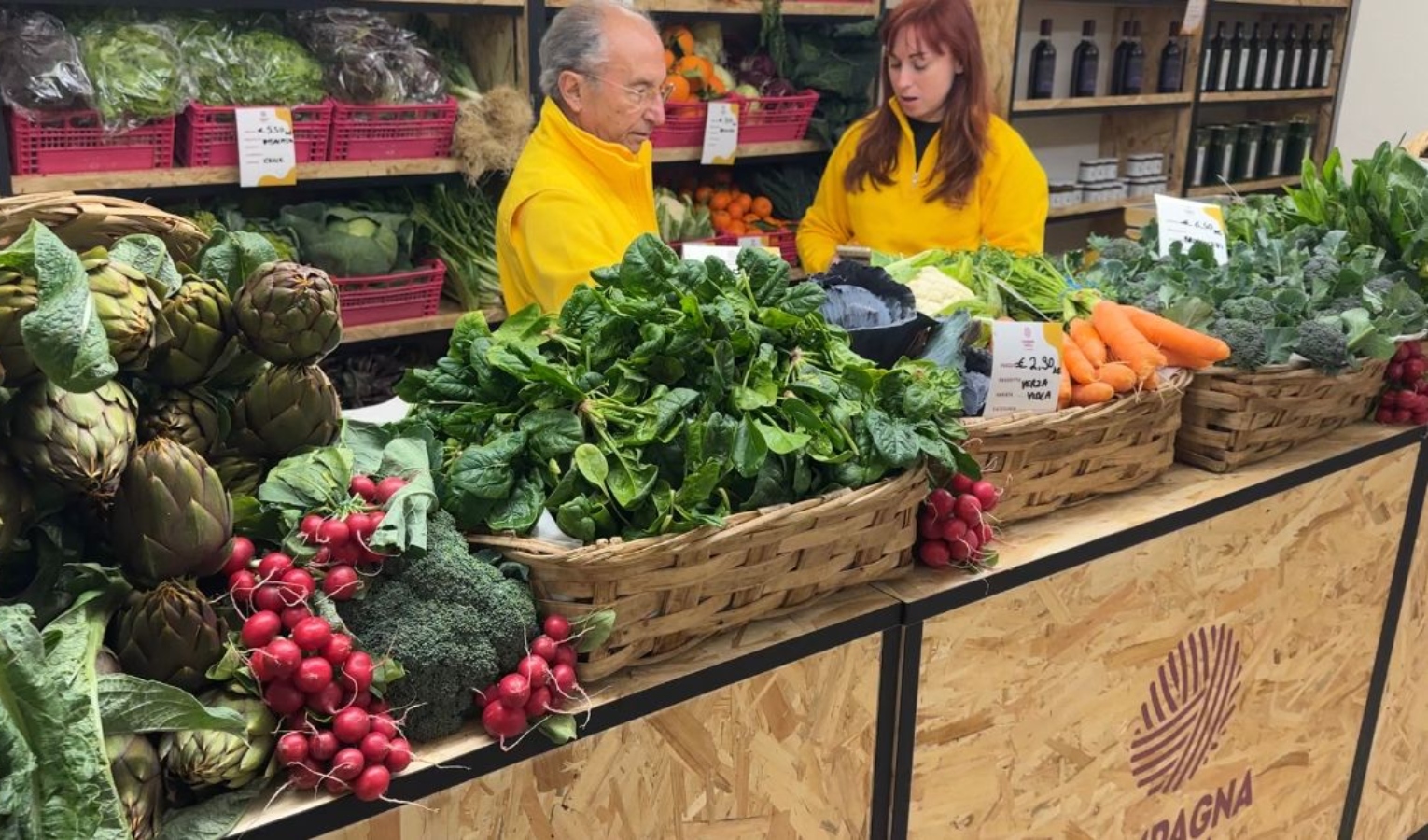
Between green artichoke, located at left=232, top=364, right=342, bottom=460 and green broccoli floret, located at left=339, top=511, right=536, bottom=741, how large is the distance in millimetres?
155

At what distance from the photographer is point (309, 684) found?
988 millimetres

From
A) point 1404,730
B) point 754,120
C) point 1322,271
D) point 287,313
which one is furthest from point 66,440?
point 754,120

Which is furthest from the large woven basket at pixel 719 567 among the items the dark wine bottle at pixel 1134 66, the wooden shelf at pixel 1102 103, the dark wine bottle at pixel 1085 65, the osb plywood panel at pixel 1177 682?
the dark wine bottle at pixel 1134 66

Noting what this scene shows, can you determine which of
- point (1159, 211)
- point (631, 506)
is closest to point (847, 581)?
point (631, 506)

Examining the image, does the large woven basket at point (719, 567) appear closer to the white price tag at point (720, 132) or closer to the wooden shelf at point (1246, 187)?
the white price tag at point (720, 132)

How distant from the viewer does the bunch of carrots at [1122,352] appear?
1652 mm

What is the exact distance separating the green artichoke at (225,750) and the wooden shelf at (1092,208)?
4.30m

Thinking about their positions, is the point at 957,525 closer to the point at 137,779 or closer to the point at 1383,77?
the point at 137,779

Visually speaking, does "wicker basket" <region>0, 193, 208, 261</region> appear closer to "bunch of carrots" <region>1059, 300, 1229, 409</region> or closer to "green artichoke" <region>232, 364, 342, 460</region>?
"green artichoke" <region>232, 364, 342, 460</region>

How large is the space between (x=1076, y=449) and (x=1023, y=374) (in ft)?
0.51

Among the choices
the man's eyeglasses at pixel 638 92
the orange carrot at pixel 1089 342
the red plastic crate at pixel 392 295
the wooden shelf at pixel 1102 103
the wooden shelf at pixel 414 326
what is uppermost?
the wooden shelf at pixel 1102 103

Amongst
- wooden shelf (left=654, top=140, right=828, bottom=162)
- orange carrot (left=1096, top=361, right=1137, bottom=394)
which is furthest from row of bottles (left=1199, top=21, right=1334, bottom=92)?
orange carrot (left=1096, top=361, right=1137, bottom=394)

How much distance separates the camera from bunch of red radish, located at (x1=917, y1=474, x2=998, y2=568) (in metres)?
1.48

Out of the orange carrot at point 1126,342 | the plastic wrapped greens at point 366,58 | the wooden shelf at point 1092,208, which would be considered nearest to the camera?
the orange carrot at point 1126,342
